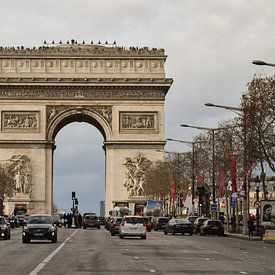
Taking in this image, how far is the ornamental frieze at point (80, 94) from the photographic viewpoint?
12356cm

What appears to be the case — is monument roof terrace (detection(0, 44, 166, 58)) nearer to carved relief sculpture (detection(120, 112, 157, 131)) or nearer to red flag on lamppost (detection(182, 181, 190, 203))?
carved relief sculpture (detection(120, 112, 157, 131))

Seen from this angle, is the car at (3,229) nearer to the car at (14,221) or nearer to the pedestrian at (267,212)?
the pedestrian at (267,212)

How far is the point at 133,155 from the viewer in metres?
124

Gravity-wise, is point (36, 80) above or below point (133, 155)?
above

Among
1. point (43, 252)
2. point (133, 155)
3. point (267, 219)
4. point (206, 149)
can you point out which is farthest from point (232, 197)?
point (133, 155)

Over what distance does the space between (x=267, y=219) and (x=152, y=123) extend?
6181 centimetres

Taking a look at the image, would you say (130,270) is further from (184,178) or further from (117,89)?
(117,89)

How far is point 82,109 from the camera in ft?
407

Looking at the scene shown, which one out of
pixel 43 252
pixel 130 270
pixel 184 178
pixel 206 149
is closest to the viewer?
pixel 130 270

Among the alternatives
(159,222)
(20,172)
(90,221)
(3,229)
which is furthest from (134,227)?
(20,172)

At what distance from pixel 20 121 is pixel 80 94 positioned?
8035 mm

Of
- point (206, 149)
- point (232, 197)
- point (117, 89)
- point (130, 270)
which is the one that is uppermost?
point (117, 89)

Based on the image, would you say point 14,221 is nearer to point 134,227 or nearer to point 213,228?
point 213,228

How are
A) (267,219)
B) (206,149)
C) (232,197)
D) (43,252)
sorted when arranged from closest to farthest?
(43,252) < (267,219) < (232,197) < (206,149)
